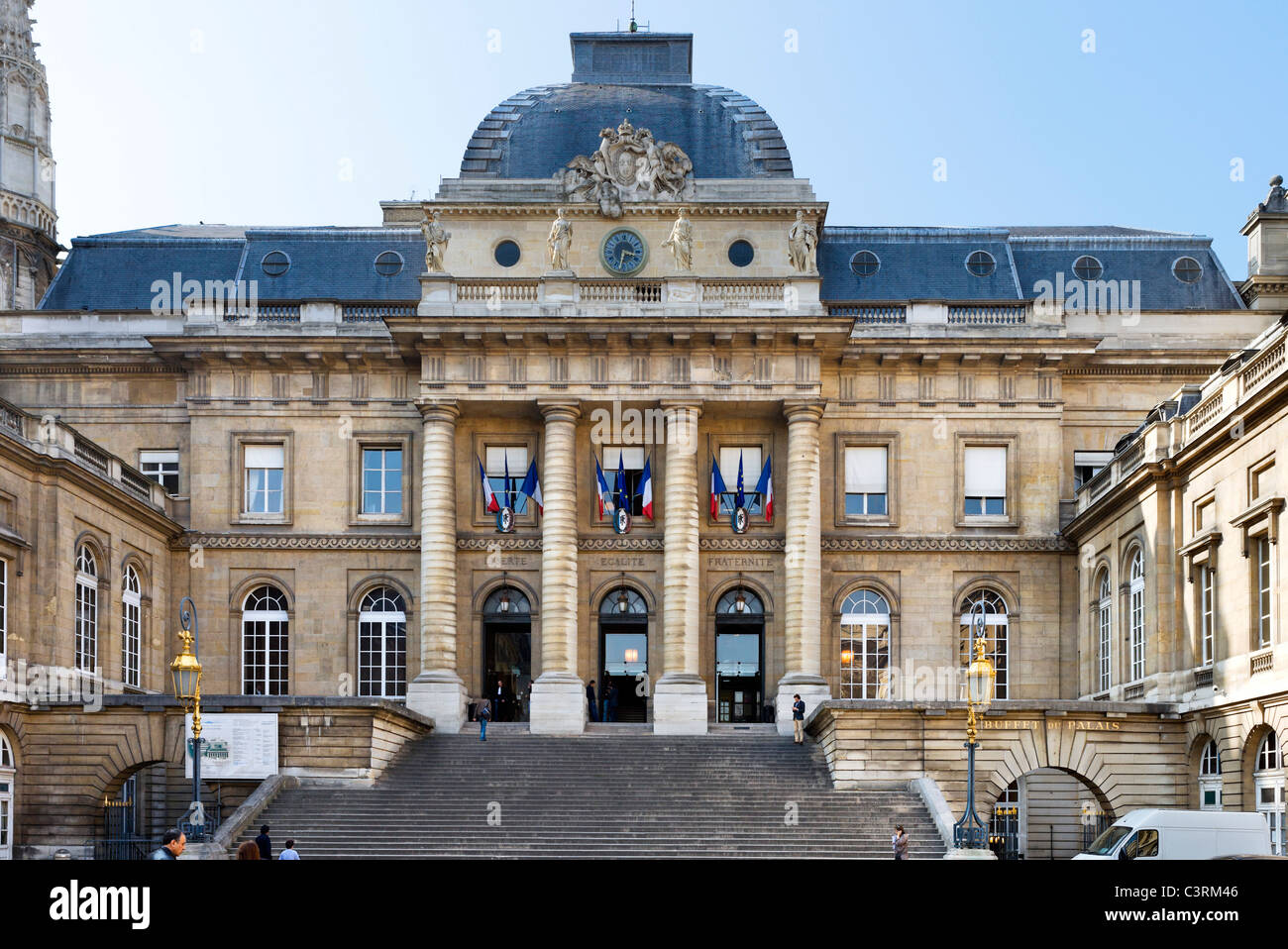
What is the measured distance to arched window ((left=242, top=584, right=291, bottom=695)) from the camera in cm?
4425

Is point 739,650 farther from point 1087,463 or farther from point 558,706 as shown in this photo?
point 1087,463

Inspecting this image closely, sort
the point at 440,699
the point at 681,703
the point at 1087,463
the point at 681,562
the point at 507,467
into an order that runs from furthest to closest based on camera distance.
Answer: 1. the point at 1087,463
2. the point at 507,467
3. the point at 681,562
4. the point at 440,699
5. the point at 681,703

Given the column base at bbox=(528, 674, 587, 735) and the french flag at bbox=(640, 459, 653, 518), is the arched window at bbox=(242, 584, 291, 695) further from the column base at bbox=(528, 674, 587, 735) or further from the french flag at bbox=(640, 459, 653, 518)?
the french flag at bbox=(640, 459, 653, 518)

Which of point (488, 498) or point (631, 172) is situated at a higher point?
point (631, 172)

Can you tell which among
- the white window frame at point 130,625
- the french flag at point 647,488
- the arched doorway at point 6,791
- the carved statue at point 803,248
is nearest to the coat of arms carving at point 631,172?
the carved statue at point 803,248

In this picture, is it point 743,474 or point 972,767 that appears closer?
point 972,767

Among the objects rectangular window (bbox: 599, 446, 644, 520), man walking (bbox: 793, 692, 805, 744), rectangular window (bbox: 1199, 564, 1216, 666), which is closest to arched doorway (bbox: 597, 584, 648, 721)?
rectangular window (bbox: 599, 446, 644, 520)

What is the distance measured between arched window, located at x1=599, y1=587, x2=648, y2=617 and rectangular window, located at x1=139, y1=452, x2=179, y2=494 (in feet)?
40.6

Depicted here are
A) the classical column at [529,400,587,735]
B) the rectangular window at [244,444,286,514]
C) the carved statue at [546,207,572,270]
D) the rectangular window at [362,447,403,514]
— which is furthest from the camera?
the rectangular window at [362,447,403,514]

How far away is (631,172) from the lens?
45.6 meters

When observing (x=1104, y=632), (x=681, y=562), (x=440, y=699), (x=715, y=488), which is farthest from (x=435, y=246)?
(x=1104, y=632)

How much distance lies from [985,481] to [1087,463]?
3.12 meters

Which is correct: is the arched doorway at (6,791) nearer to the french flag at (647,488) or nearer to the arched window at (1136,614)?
the french flag at (647,488)
